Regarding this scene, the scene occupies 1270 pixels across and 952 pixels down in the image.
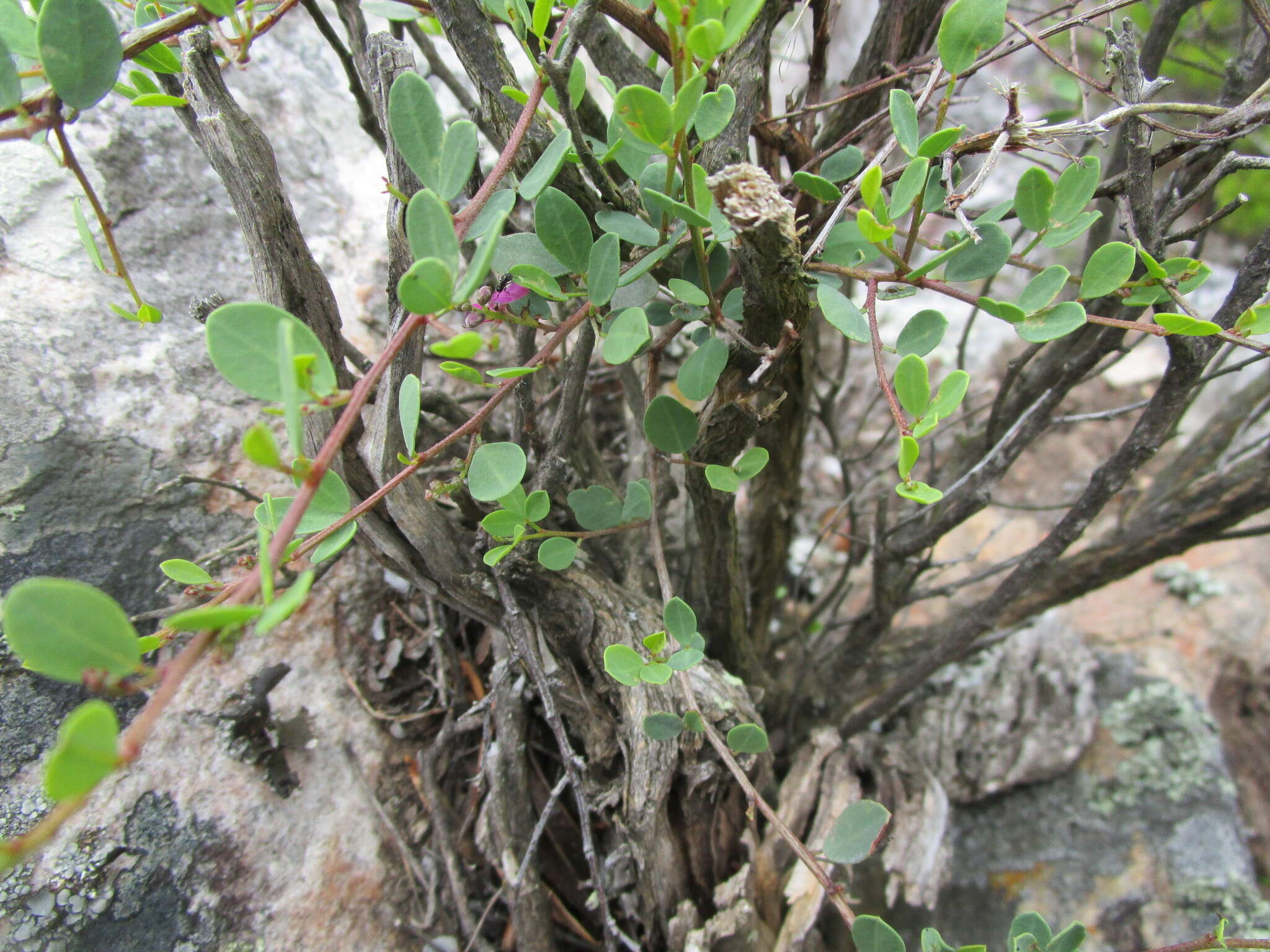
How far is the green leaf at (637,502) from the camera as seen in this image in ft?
2.60

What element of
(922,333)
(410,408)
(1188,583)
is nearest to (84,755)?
(410,408)

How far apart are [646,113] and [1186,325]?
17.6 inches

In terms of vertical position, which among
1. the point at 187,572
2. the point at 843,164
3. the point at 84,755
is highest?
the point at 843,164

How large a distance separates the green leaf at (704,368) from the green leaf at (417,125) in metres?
0.27

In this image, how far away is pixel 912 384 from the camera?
0.51m

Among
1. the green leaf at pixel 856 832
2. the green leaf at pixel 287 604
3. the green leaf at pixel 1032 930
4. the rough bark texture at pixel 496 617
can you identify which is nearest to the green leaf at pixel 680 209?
the rough bark texture at pixel 496 617

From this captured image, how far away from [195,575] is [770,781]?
32.1 inches

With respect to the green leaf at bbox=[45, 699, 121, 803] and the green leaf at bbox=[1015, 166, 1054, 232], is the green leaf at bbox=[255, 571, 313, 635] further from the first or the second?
the green leaf at bbox=[1015, 166, 1054, 232]

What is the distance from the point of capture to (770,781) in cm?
104

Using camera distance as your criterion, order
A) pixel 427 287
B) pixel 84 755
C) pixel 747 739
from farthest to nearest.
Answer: pixel 747 739
pixel 427 287
pixel 84 755

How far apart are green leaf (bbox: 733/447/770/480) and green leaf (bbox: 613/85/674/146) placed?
1.03ft

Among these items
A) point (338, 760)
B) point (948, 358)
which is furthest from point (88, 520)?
point (948, 358)

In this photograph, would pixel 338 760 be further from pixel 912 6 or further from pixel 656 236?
pixel 912 6

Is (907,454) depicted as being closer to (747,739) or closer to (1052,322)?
(1052,322)
